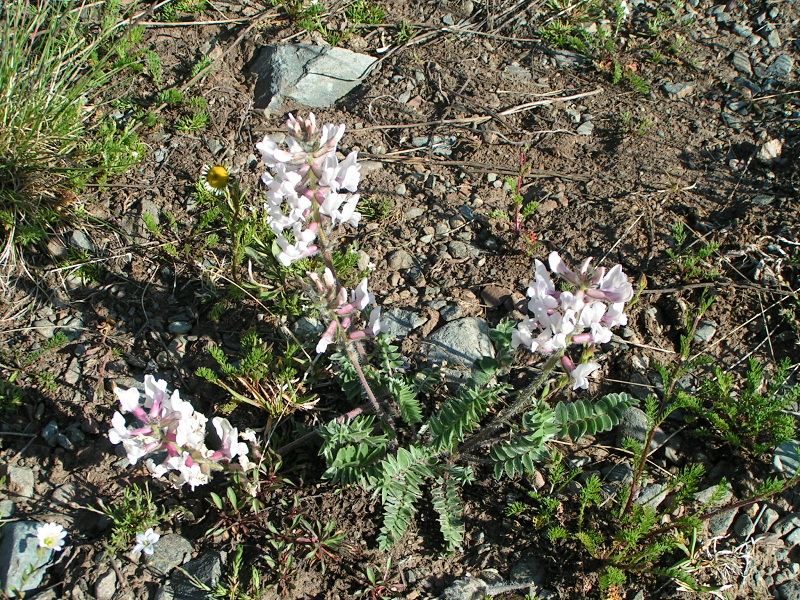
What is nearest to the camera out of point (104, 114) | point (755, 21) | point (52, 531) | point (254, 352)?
point (52, 531)

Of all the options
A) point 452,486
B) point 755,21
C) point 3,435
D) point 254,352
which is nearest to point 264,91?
point 254,352

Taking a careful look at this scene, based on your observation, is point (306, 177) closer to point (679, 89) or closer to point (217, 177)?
point (217, 177)

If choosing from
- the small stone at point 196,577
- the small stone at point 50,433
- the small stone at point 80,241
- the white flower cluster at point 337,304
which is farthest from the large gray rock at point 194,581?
Answer: the small stone at point 80,241

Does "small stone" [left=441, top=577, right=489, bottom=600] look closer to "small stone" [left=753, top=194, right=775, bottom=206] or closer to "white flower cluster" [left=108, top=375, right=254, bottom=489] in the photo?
"white flower cluster" [left=108, top=375, right=254, bottom=489]

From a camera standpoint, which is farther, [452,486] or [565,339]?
[452,486]

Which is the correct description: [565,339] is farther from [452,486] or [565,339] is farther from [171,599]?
[171,599]

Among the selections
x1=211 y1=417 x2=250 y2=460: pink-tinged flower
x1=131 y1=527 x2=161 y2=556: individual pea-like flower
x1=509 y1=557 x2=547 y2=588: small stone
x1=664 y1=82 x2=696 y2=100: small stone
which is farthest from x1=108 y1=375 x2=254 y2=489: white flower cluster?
x1=664 y1=82 x2=696 y2=100: small stone

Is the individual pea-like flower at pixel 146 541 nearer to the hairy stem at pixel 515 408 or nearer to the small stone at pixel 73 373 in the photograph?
the small stone at pixel 73 373
